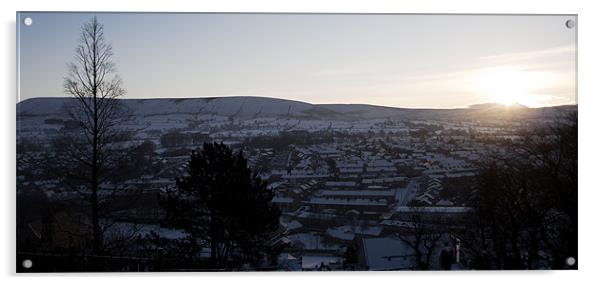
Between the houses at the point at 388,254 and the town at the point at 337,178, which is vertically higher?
the town at the point at 337,178

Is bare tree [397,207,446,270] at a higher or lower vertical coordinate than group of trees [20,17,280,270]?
lower

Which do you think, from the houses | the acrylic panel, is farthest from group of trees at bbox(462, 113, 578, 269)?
the houses

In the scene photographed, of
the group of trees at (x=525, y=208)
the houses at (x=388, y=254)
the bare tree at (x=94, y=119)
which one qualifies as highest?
the bare tree at (x=94, y=119)

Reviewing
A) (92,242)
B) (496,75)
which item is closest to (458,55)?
(496,75)

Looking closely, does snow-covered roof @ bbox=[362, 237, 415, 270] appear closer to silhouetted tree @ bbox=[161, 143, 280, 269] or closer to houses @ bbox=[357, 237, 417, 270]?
houses @ bbox=[357, 237, 417, 270]

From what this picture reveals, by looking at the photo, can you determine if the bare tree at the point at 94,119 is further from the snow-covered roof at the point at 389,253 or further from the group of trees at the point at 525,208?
the group of trees at the point at 525,208
